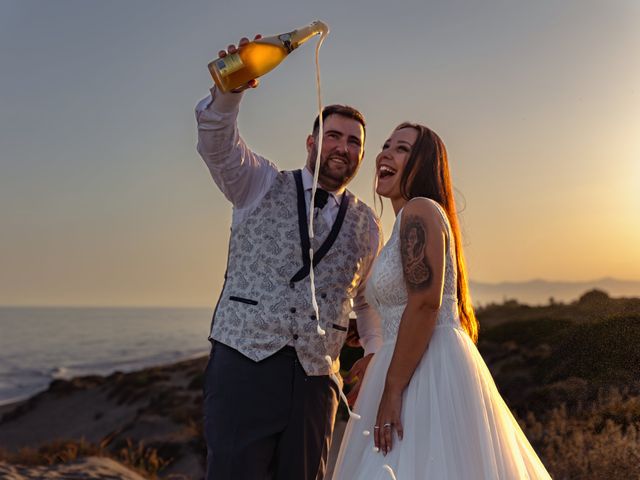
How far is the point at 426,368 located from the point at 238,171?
1.43 metres

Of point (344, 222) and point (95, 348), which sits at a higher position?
point (344, 222)

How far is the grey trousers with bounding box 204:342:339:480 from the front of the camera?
392 cm

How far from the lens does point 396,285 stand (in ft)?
11.6

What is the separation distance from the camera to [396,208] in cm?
379

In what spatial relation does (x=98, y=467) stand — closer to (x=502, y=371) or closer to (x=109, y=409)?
(x=502, y=371)

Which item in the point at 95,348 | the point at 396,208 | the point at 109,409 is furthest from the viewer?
the point at 95,348

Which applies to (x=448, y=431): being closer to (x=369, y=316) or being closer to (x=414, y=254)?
(x=414, y=254)

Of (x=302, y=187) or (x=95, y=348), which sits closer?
(x=302, y=187)

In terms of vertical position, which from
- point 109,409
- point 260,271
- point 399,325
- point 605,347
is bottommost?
point 109,409

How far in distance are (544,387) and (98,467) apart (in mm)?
5403

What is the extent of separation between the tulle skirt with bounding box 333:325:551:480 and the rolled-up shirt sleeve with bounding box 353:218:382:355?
0.84 meters

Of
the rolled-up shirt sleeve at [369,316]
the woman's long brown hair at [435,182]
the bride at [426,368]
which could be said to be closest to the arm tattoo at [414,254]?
the bride at [426,368]

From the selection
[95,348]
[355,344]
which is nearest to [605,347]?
[355,344]

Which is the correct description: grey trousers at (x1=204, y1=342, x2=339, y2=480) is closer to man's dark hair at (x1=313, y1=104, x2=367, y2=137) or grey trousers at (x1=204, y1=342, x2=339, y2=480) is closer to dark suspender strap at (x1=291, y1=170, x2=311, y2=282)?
dark suspender strap at (x1=291, y1=170, x2=311, y2=282)
